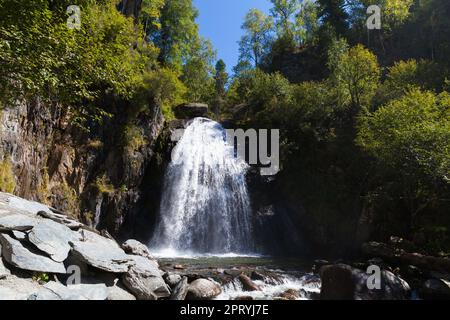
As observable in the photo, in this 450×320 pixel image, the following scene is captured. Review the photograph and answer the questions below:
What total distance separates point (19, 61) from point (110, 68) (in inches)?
113

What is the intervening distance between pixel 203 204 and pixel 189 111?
1171 centimetres

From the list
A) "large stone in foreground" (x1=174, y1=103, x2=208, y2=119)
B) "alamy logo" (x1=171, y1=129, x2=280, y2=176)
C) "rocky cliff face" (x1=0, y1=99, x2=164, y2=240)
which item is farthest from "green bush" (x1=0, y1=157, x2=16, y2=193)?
"large stone in foreground" (x1=174, y1=103, x2=208, y2=119)

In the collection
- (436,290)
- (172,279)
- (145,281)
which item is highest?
(145,281)

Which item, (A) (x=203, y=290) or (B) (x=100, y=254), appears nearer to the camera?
(B) (x=100, y=254)

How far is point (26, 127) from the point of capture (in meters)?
14.1

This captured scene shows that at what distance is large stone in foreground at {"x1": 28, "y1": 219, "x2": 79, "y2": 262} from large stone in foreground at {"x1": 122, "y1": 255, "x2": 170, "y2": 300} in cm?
162

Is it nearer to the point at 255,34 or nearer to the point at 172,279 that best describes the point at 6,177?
the point at 172,279

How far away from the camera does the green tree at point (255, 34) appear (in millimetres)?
51250

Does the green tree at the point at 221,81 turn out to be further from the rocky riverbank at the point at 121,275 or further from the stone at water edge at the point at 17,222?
the stone at water edge at the point at 17,222

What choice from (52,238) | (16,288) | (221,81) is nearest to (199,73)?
(221,81)

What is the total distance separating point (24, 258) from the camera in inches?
291

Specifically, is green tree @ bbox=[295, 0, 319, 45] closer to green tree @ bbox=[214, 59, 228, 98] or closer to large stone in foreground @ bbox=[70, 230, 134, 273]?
green tree @ bbox=[214, 59, 228, 98]
